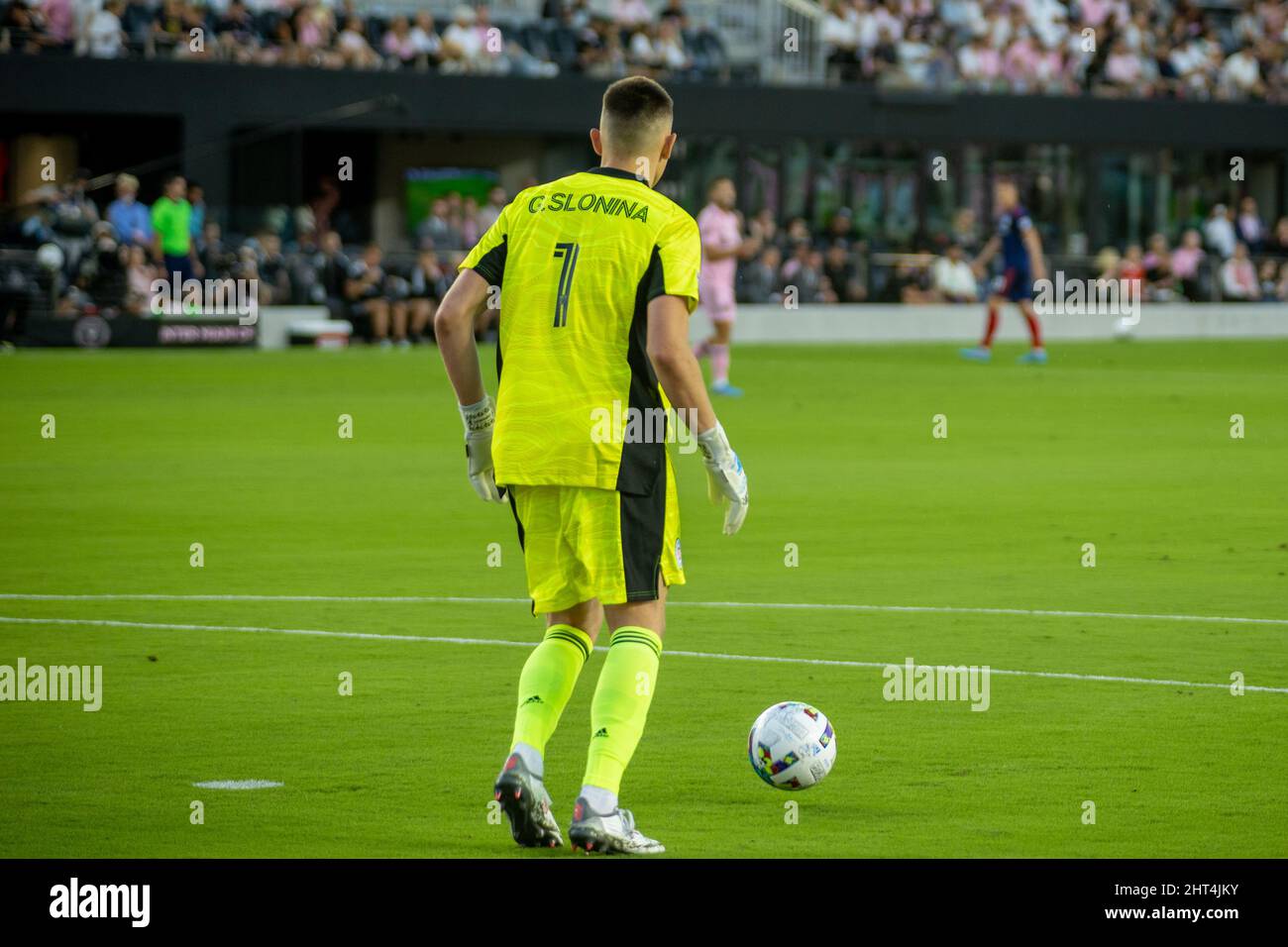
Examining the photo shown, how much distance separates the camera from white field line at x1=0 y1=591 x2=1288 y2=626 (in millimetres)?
11219

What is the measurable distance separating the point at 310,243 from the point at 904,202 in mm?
16185

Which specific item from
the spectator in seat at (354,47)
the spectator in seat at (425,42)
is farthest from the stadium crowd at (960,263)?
the spectator in seat at (354,47)

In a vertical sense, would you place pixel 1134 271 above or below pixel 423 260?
above

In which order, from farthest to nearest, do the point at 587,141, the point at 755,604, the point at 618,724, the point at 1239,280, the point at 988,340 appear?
the point at 1239,280 → the point at 587,141 → the point at 988,340 → the point at 755,604 → the point at 618,724

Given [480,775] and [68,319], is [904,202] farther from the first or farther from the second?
[480,775]

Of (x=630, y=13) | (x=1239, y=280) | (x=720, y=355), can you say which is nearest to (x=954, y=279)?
(x=1239, y=280)

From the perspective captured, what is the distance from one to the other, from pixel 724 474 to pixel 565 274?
2.50 feet

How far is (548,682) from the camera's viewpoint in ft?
22.4

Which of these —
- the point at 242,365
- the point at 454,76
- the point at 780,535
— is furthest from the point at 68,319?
the point at 780,535

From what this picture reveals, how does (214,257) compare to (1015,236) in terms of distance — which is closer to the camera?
(1015,236)

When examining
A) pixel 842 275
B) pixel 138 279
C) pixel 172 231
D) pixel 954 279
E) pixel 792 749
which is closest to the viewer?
pixel 792 749

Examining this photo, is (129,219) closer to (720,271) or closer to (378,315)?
(378,315)

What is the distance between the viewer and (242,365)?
31000 mm

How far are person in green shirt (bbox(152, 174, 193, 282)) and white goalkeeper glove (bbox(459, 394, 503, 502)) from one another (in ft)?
90.5
